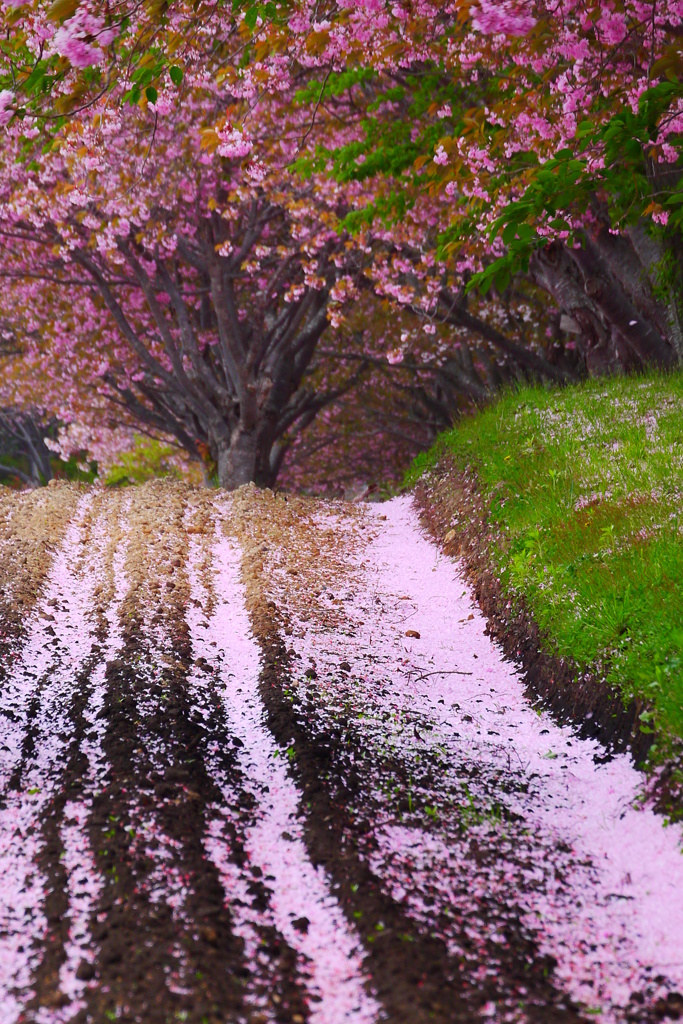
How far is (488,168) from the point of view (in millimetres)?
6844

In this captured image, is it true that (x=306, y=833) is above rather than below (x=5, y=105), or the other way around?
below

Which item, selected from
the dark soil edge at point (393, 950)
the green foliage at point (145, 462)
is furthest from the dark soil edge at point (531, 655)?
the green foliage at point (145, 462)

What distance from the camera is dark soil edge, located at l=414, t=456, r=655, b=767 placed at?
344cm

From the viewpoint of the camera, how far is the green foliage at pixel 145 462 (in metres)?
20.7

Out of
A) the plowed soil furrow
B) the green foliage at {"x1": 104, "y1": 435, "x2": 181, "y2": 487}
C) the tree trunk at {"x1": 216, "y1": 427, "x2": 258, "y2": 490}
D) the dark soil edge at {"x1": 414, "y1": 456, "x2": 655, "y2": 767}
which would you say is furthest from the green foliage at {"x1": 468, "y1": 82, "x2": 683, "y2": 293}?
the green foliage at {"x1": 104, "y1": 435, "x2": 181, "y2": 487}

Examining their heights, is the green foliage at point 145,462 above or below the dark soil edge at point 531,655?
below

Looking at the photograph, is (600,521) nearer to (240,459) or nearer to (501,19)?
(501,19)

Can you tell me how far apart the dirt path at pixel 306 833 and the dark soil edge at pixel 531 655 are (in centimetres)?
11

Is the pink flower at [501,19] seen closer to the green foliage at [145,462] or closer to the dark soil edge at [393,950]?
the dark soil edge at [393,950]

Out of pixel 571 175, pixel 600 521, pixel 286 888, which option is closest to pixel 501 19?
pixel 571 175

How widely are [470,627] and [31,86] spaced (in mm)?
3849

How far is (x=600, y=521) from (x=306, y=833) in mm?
2965

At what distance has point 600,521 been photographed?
4.99 meters

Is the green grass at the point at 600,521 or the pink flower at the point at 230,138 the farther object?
the pink flower at the point at 230,138
